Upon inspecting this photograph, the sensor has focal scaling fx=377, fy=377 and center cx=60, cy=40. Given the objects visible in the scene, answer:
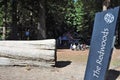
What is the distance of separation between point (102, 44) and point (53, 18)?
1146 inches

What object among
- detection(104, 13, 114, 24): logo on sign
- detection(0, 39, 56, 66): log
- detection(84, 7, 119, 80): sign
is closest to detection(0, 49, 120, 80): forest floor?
detection(0, 39, 56, 66): log

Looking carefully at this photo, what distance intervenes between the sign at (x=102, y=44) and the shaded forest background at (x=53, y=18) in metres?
20.5

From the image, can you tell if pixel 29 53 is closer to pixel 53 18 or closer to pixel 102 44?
pixel 102 44

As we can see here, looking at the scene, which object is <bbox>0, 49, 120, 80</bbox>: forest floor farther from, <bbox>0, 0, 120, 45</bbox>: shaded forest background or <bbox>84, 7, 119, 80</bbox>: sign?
<bbox>0, 0, 120, 45</bbox>: shaded forest background

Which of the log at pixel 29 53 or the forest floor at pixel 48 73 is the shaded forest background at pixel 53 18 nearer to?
the log at pixel 29 53

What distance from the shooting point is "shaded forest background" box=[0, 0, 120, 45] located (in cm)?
3084

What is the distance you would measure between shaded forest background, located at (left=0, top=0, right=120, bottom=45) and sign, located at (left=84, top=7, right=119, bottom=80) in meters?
20.5

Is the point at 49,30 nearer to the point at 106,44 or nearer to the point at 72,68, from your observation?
the point at 72,68

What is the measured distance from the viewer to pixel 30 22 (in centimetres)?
3806

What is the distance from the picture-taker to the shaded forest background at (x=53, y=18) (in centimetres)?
3084

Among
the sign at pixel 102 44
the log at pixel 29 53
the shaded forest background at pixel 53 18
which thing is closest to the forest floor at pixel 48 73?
the log at pixel 29 53

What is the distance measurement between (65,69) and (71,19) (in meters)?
29.5

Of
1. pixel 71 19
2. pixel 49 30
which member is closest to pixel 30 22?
pixel 49 30

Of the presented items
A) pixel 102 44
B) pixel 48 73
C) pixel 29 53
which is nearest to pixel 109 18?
pixel 102 44
